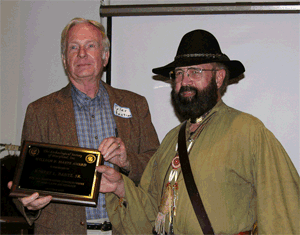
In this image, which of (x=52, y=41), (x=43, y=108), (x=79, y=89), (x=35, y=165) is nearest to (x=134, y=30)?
(x=52, y=41)

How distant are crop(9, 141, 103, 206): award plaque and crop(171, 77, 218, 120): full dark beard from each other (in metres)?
0.69

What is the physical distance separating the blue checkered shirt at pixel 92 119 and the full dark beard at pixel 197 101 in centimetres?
63

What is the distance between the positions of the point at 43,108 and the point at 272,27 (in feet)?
8.24

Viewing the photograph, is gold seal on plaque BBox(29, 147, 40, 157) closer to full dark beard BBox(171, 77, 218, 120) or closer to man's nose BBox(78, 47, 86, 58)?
man's nose BBox(78, 47, 86, 58)

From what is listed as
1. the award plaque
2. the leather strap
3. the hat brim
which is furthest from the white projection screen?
the award plaque

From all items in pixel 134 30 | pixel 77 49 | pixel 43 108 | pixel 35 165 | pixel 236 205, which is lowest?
pixel 236 205

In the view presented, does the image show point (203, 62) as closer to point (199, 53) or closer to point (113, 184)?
point (199, 53)

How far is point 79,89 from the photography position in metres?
2.93

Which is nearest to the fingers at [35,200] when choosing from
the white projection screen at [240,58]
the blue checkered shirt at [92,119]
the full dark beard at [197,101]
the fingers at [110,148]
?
the fingers at [110,148]

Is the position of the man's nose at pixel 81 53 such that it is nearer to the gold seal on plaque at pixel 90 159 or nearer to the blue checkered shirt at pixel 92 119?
the blue checkered shirt at pixel 92 119

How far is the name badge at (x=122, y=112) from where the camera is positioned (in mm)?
2914

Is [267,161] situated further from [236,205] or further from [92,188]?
[92,188]

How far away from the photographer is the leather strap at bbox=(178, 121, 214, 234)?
83.1 inches

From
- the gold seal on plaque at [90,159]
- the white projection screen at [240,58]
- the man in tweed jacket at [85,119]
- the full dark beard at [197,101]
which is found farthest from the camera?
the white projection screen at [240,58]
